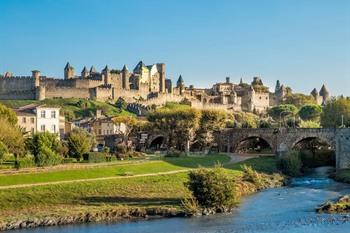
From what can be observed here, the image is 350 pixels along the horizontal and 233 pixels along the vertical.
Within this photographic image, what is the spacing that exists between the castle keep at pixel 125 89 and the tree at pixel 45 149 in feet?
281

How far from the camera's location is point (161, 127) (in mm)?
91938

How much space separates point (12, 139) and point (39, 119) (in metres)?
28.9

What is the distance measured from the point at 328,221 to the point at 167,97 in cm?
12539

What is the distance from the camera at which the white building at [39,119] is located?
304 ft

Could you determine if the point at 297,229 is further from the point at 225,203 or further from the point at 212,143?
the point at 212,143

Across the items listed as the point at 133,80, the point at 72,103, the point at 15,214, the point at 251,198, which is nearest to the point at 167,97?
the point at 133,80

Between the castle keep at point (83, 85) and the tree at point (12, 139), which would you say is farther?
the castle keep at point (83, 85)

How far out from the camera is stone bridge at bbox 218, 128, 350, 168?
8106cm

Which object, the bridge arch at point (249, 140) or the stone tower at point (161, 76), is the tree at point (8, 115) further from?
the stone tower at point (161, 76)

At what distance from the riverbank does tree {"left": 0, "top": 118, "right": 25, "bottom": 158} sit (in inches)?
495

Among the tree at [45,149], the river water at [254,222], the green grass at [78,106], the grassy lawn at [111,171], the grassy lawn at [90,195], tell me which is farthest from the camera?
the green grass at [78,106]

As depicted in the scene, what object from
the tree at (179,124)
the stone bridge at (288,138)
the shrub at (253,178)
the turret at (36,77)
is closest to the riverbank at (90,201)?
the shrub at (253,178)

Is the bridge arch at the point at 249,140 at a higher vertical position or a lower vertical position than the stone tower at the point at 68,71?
lower

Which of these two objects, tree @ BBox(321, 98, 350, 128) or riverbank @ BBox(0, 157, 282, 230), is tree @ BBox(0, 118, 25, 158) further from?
tree @ BBox(321, 98, 350, 128)
